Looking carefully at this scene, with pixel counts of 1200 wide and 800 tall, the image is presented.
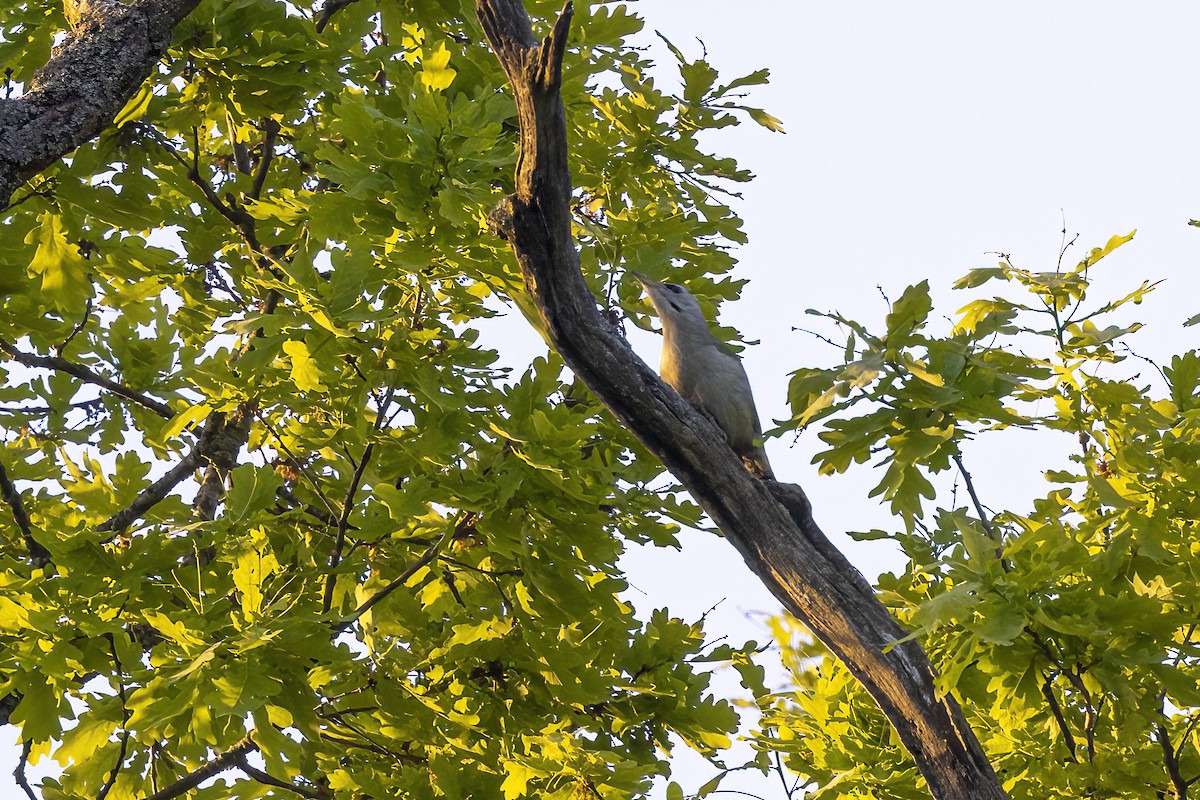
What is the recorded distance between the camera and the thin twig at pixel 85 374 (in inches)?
228

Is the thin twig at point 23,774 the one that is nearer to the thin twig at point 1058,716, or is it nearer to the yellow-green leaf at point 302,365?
the yellow-green leaf at point 302,365

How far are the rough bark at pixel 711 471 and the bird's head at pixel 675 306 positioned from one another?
1.34 meters

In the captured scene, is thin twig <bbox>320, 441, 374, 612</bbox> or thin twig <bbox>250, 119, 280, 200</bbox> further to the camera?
thin twig <bbox>250, 119, 280, 200</bbox>

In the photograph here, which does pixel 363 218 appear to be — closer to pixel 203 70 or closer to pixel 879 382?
pixel 203 70

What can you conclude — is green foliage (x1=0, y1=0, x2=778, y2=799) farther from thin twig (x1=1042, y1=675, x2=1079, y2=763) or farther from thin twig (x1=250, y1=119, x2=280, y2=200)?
thin twig (x1=1042, y1=675, x2=1079, y2=763)

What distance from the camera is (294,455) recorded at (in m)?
5.53

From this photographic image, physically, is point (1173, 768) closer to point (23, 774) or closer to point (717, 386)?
point (717, 386)

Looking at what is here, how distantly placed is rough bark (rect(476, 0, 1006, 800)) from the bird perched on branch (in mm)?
1090

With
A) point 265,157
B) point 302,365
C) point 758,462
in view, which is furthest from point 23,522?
point 758,462

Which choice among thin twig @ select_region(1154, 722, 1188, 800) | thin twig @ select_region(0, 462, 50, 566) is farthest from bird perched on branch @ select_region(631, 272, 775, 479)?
thin twig @ select_region(0, 462, 50, 566)

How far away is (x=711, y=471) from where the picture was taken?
13.2 ft

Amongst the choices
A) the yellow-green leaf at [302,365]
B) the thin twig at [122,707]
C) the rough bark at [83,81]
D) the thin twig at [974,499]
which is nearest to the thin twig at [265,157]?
the rough bark at [83,81]

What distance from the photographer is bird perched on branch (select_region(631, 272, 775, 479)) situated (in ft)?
17.4

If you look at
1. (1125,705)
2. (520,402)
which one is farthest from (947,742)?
(520,402)
